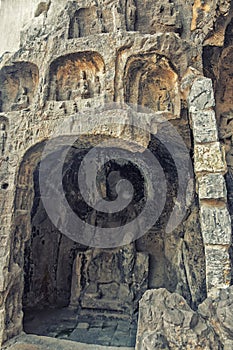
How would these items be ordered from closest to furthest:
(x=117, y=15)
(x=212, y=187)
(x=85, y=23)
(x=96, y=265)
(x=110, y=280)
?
(x=212, y=187) < (x=117, y=15) < (x=85, y=23) < (x=110, y=280) < (x=96, y=265)

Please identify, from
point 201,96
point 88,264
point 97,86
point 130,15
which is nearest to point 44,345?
point 88,264

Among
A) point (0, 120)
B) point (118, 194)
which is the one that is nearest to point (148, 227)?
point (118, 194)

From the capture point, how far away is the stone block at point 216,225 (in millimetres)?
4503

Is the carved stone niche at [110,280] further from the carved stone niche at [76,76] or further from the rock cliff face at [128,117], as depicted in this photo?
the carved stone niche at [76,76]

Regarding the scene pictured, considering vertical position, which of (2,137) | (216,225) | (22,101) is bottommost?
(216,225)

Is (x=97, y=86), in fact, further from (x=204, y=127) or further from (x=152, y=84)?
(x=204, y=127)

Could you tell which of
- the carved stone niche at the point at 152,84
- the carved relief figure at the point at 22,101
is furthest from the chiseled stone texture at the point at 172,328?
the carved relief figure at the point at 22,101

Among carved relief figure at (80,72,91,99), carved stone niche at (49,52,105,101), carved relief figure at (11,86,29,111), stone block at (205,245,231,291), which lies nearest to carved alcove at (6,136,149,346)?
carved relief figure at (80,72,91,99)

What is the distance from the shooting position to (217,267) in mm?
4426

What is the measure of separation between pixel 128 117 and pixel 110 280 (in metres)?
4.70

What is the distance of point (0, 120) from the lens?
22.0 feet

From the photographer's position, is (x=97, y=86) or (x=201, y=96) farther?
(x=97, y=86)

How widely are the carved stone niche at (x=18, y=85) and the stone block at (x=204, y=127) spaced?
152 inches

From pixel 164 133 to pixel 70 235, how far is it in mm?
4471
